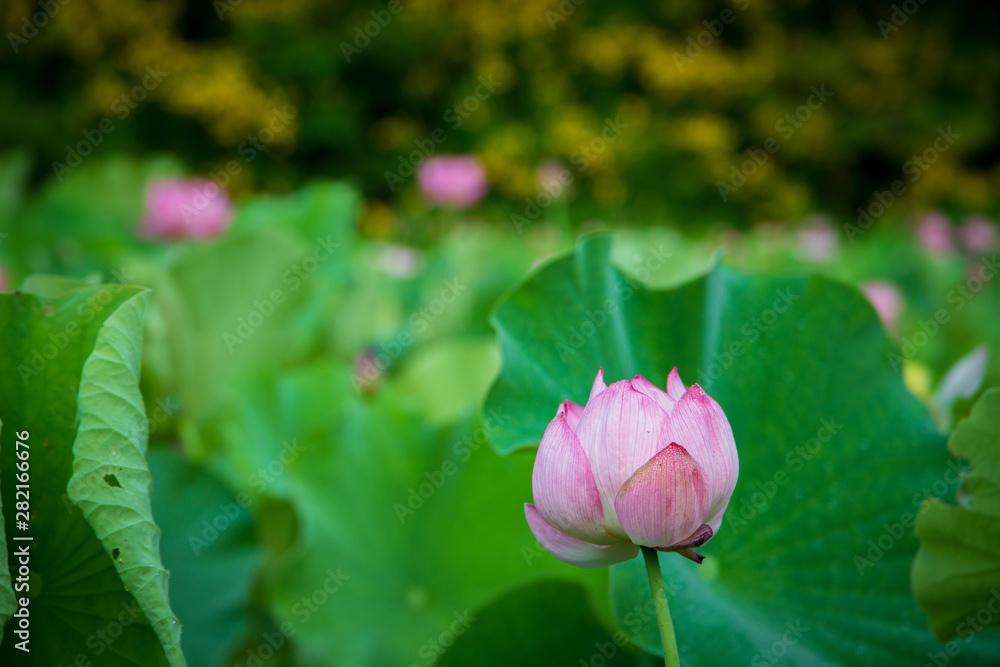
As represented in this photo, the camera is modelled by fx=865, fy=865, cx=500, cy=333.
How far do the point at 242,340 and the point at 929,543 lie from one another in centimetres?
69

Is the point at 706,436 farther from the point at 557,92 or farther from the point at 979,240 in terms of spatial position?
the point at 557,92

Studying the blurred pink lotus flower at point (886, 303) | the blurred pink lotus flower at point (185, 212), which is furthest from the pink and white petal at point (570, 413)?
the blurred pink lotus flower at point (185, 212)

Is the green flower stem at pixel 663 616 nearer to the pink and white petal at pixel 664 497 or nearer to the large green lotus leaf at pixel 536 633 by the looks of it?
the pink and white petal at pixel 664 497

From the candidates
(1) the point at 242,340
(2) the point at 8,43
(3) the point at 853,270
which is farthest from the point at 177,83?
(1) the point at 242,340

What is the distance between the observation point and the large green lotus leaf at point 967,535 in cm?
38

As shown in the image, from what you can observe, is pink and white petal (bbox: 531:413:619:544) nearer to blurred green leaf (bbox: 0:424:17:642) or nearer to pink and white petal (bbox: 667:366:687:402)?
pink and white petal (bbox: 667:366:687:402)

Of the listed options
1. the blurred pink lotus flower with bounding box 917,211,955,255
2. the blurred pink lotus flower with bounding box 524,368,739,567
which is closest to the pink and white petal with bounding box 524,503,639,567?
the blurred pink lotus flower with bounding box 524,368,739,567

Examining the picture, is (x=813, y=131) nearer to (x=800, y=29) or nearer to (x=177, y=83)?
(x=800, y=29)

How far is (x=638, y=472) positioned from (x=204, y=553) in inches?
14.0

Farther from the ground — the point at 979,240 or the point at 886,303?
the point at 886,303

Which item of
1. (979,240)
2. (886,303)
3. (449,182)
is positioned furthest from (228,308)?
(979,240)

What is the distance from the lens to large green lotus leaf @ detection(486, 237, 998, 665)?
0.44 m

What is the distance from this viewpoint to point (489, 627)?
1.58 ft

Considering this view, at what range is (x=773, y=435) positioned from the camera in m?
0.51
